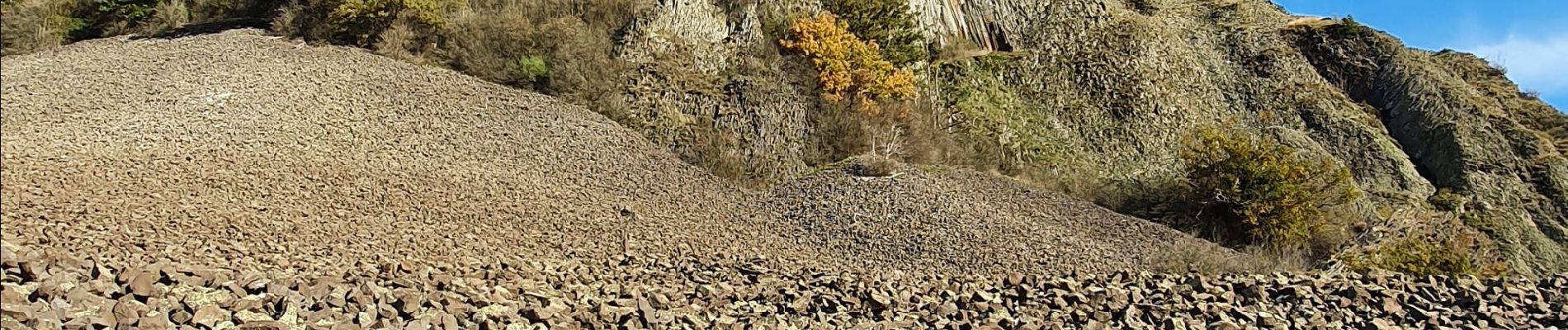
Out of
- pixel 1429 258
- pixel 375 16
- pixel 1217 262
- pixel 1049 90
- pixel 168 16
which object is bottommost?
pixel 1217 262

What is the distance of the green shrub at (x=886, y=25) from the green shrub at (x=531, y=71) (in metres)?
6.31

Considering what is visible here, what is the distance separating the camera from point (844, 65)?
1828 centimetres

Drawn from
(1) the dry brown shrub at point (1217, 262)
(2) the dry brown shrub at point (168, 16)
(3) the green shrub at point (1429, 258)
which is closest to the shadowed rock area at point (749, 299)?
(1) the dry brown shrub at point (1217, 262)

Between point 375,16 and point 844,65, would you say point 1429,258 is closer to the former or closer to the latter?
point 844,65

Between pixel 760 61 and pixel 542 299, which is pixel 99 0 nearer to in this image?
pixel 760 61

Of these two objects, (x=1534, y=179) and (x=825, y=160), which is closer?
(x=825, y=160)

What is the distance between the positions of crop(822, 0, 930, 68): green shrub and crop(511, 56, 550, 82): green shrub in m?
6.31

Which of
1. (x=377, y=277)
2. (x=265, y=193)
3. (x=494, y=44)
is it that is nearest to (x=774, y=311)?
(x=377, y=277)

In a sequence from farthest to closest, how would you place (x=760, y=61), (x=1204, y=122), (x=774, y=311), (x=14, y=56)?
1. (x=1204, y=122)
2. (x=760, y=61)
3. (x=774, y=311)
4. (x=14, y=56)

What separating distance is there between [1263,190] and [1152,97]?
9.31 m

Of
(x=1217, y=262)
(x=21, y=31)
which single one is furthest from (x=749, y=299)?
(x=1217, y=262)

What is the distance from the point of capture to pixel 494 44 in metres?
16.4

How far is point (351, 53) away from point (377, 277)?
8.88 metres

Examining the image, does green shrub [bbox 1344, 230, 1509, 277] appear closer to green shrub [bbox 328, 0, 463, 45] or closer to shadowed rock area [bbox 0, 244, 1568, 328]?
shadowed rock area [bbox 0, 244, 1568, 328]
